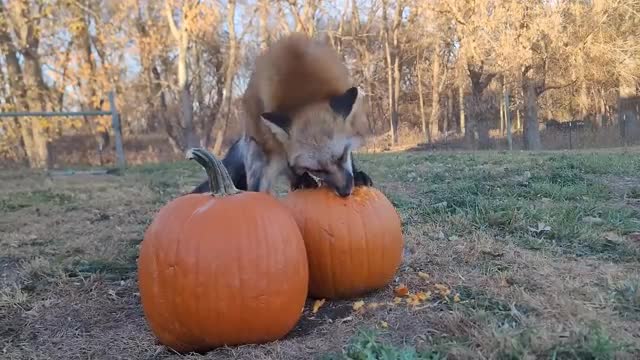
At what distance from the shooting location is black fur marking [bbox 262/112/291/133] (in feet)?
11.9

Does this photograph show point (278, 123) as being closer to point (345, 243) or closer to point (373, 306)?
point (345, 243)

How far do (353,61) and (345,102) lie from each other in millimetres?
23452

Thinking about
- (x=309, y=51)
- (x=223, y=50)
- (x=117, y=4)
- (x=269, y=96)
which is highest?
(x=117, y=4)

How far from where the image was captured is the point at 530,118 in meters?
19.9

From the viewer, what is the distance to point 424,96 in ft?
90.1

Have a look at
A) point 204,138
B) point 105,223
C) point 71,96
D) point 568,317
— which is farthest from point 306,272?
point 204,138

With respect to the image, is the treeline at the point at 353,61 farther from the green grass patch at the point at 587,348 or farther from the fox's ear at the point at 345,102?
the green grass patch at the point at 587,348

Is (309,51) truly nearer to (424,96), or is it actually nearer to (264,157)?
(264,157)

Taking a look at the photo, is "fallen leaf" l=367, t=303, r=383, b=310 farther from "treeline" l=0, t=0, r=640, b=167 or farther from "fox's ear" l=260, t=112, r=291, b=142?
"treeline" l=0, t=0, r=640, b=167

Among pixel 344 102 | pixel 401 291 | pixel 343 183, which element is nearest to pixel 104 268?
pixel 343 183

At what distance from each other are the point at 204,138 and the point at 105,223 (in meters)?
21.1

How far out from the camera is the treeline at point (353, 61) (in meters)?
18.8

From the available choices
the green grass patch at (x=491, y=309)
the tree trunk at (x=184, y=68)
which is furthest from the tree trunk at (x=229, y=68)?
the green grass patch at (x=491, y=309)

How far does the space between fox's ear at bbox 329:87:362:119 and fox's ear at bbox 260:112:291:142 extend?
1.13ft
